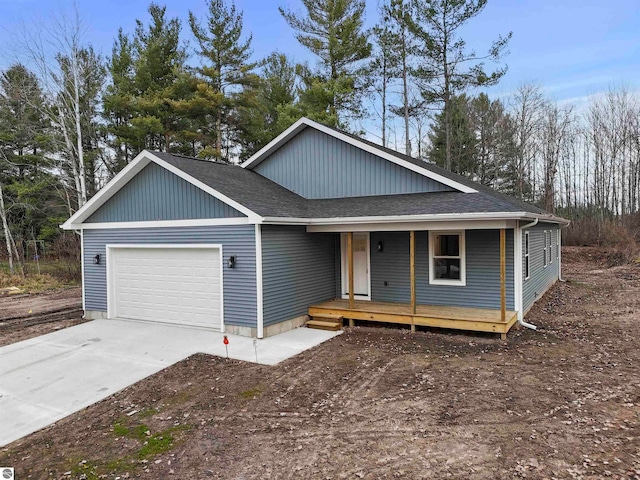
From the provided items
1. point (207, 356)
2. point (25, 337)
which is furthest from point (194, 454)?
point (25, 337)

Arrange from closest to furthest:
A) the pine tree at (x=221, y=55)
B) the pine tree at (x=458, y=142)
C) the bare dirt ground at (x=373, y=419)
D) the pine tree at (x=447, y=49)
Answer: the bare dirt ground at (x=373, y=419) < the pine tree at (x=447, y=49) < the pine tree at (x=221, y=55) < the pine tree at (x=458, y=142)

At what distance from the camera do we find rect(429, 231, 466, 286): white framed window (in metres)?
9.34

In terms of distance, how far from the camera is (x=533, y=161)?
29.0m

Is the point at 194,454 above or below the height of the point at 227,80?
below

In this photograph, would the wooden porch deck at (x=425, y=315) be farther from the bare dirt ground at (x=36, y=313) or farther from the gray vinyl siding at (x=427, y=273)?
the bare dirt ground at (x=36, y=313)

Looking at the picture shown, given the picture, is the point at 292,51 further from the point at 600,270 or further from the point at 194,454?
the point at 194,454

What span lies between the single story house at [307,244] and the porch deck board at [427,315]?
2 cm

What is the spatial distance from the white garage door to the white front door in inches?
128

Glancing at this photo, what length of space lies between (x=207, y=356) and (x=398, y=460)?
439 cm

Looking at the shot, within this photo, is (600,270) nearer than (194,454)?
No

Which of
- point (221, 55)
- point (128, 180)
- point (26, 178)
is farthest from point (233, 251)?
point (26, 178)

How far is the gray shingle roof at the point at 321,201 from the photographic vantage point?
8.55 metres

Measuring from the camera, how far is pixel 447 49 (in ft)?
69.6

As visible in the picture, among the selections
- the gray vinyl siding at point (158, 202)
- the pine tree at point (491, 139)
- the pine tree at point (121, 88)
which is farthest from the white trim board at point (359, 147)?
the pine tree at point (491, 139)
